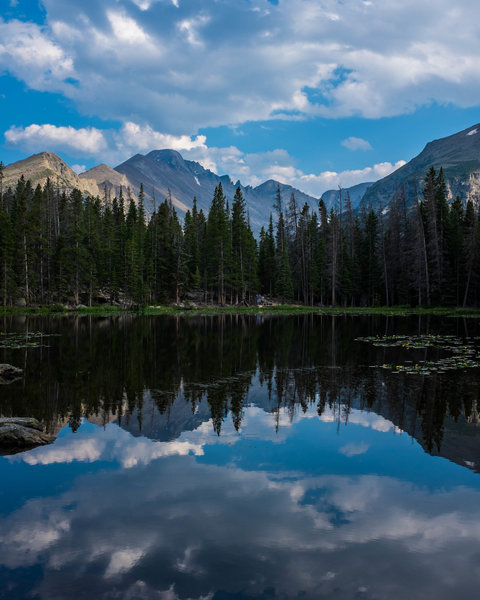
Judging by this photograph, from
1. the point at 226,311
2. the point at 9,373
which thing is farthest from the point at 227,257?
the point at 9,373

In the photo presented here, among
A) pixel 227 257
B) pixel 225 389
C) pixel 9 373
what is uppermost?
pixel 227 257

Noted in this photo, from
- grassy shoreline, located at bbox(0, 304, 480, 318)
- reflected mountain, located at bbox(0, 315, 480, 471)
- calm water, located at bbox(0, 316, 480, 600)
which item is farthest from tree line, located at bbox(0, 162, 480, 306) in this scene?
calm water, located at bbox(0, 316, 480, 600)

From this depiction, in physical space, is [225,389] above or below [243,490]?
above

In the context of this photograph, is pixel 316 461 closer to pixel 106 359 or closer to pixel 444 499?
pixel 444 499

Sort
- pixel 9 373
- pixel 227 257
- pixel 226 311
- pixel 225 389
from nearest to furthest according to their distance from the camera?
1. pixel 225 389
2. pixel 9 373
3. pixel 226 311
4. pixel 227 257

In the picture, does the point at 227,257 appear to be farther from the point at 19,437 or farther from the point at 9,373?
the point at 19,437

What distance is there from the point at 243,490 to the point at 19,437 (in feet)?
17.4

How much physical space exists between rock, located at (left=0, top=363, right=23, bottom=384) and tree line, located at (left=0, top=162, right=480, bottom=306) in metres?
46.0

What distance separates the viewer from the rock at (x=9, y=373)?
590 inches

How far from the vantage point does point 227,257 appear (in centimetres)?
7588

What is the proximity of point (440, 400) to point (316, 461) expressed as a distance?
19.2 ft

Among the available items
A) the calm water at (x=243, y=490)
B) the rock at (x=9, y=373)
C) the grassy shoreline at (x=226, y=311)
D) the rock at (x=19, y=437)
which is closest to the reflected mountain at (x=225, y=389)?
the calm water at (x=243, y=490)

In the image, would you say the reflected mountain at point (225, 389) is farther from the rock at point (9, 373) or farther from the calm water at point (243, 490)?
the rock at point (9, 373)

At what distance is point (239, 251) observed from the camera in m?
79.1
